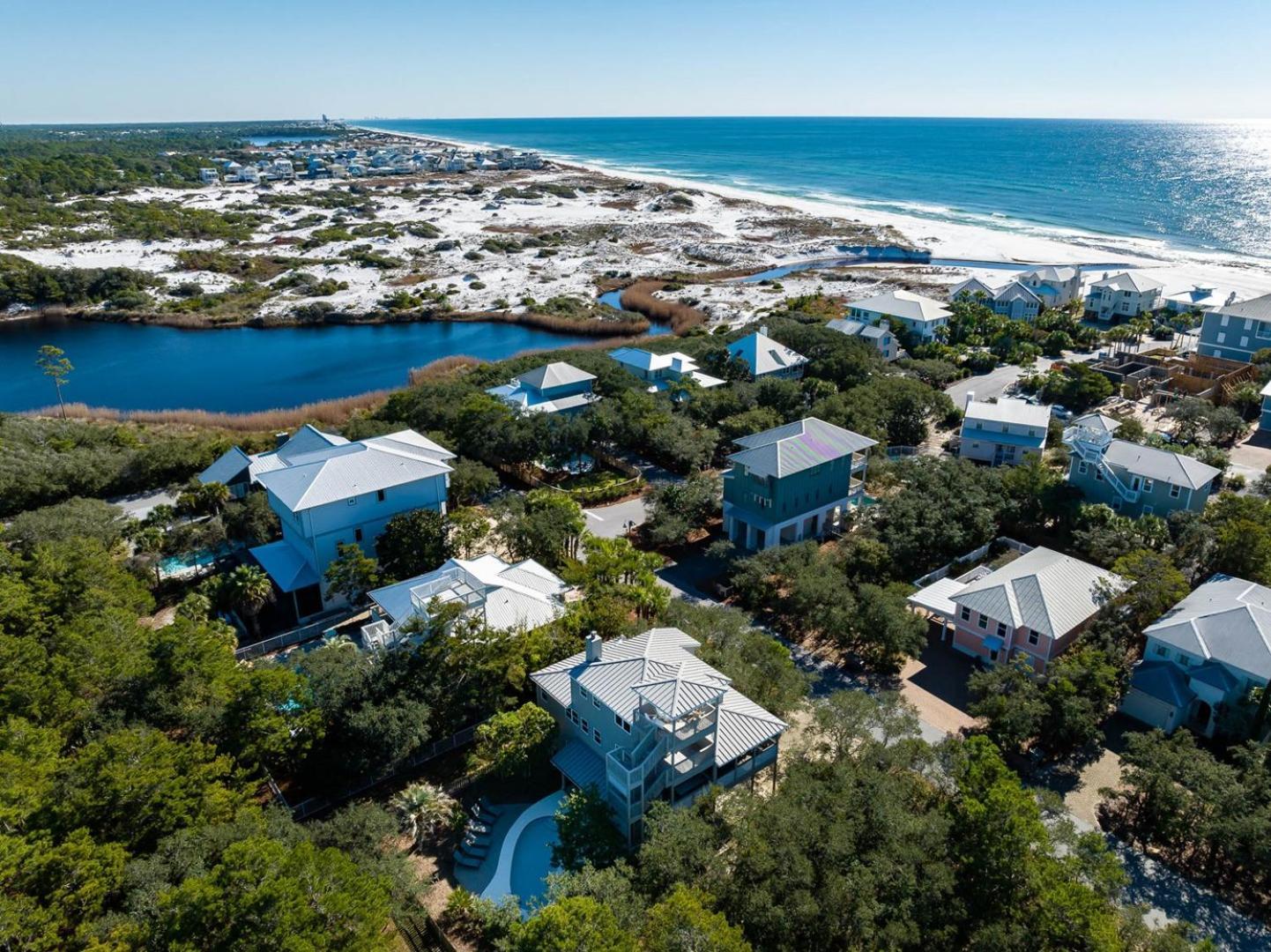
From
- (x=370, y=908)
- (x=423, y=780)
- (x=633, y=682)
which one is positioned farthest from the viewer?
(x=423, y=780)

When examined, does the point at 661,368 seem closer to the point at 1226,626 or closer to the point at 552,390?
the point at 552,390

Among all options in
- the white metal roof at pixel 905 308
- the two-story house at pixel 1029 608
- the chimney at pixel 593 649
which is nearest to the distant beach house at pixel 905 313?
the white metal roof at pixel 905 308

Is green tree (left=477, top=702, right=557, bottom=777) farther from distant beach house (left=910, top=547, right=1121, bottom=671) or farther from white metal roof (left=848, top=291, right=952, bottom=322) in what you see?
white metal roof (left=848, top=291, right=952, bottom=322)

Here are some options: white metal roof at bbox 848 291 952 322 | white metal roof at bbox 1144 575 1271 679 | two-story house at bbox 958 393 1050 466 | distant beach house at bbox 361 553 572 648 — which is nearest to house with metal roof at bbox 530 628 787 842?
distant beach house at bbox 361 553 572 648

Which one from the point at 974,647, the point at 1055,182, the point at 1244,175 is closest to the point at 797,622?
the point at 974,647

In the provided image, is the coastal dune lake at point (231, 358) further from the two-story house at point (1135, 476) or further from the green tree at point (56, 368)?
the two-story house at point (1135, 476)

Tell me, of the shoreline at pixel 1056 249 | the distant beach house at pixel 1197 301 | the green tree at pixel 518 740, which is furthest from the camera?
the shoreline at pixel 1056 249

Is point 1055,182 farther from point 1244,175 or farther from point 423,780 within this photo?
point 423,780
